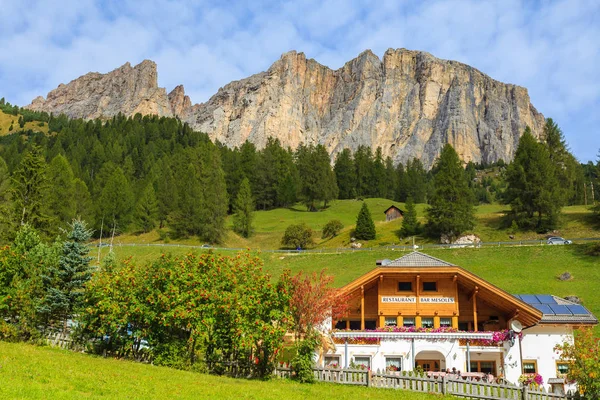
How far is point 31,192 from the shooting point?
4819cm

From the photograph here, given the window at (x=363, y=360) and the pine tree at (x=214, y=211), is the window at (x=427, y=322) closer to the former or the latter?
the window at (x=363, y=360)

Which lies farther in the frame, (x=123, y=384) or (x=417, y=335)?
(x=417, y=335)

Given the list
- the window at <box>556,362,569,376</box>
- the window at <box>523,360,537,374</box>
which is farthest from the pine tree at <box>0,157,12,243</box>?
the window at <box>556,362,569,376</box>

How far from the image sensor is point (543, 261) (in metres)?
47.3

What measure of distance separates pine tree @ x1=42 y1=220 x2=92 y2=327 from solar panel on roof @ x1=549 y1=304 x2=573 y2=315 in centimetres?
2377

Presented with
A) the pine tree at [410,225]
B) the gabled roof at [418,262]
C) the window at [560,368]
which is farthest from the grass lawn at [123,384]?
the pine tree at [410,225]

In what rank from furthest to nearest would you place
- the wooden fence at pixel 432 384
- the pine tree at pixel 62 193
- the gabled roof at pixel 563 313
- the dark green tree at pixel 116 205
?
1. the dark green tree at pixel 116 205
2. the pine tree at pixel 62 193
3. the gabled roof at pixel 563 313
4. the wooden fence at pixel 432 384

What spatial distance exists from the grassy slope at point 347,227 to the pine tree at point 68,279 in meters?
44.7

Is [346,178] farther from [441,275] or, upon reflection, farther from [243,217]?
[441,275]

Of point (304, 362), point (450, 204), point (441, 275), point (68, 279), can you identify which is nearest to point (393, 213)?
point (450, 204)

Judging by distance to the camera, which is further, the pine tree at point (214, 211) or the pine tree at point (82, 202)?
the pine tree at point (82, 202)

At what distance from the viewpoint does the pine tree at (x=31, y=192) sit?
47.5m

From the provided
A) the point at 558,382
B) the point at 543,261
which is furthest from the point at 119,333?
the point at 543,261

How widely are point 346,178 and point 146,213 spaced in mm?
55064
